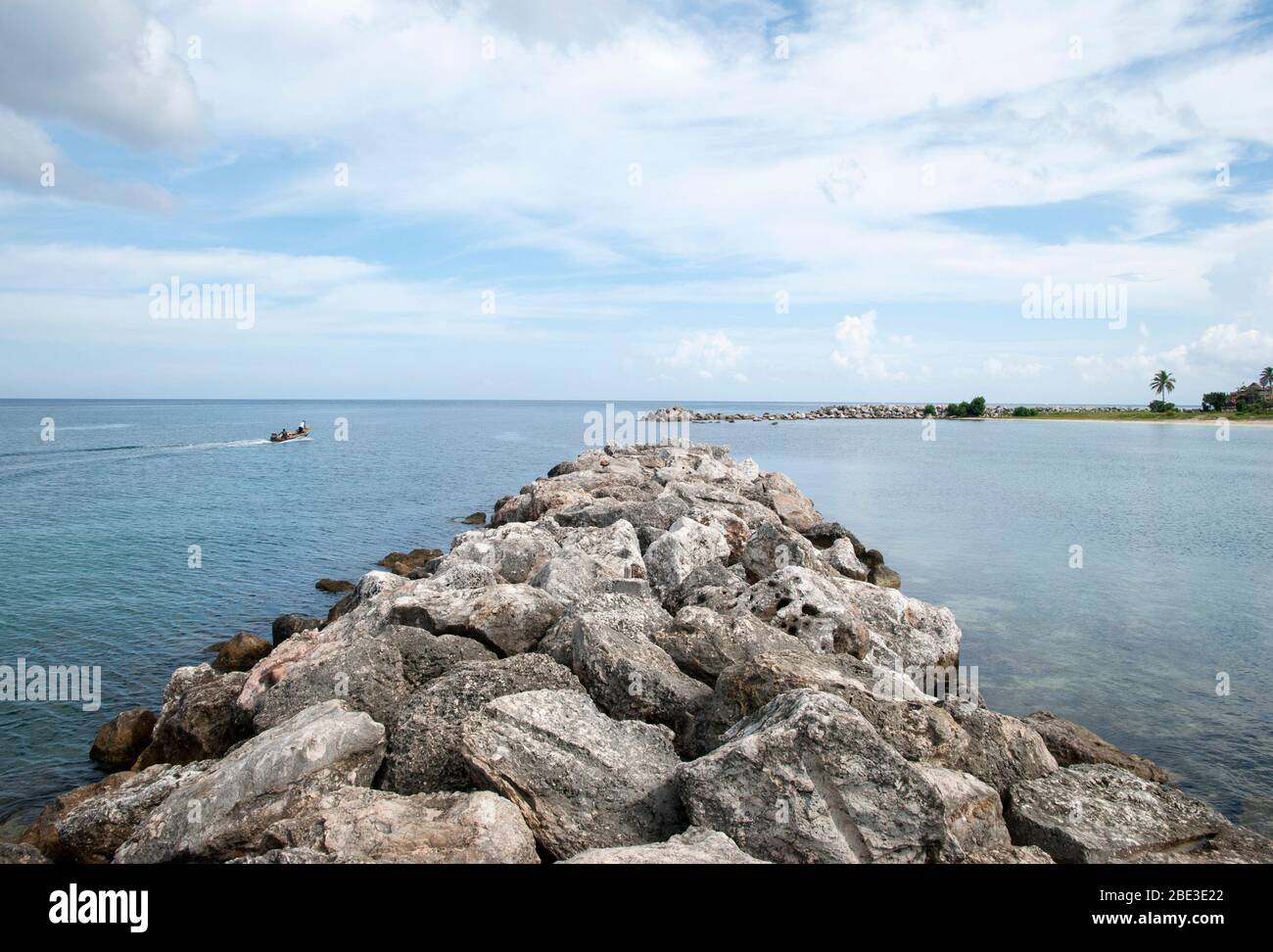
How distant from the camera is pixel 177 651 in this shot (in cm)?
1688

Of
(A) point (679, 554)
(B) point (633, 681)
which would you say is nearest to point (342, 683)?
(B) point (633, 681)

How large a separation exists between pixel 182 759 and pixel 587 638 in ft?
18.1

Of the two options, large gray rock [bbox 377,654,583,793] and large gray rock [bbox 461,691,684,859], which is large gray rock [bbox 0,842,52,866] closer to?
large gray rock [bbox 377,654,583,793]

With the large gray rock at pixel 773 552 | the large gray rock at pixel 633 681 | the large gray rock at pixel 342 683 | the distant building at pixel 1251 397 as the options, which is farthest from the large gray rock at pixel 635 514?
the distant building at pixel 1251 397

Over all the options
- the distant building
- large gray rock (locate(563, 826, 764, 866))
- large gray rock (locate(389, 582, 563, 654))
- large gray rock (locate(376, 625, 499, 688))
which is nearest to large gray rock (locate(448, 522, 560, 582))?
large gray rock (locate(389, 582, 563, 654))

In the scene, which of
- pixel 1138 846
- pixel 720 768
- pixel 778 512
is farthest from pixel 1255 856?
pixel 778 512

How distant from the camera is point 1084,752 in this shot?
31.7 feet

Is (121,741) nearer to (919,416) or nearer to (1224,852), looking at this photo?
(1224,852)

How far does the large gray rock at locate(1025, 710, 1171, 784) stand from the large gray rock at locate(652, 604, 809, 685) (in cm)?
307

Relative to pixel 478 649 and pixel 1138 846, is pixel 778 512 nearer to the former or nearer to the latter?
pixel 478 649

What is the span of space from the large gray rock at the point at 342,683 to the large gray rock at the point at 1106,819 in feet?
21.4

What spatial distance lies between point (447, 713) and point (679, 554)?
21.3 feet

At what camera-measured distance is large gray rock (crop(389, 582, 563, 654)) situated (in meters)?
10.6

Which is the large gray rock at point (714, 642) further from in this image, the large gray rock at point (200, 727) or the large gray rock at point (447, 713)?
the large gray rock at point (200, 727)
